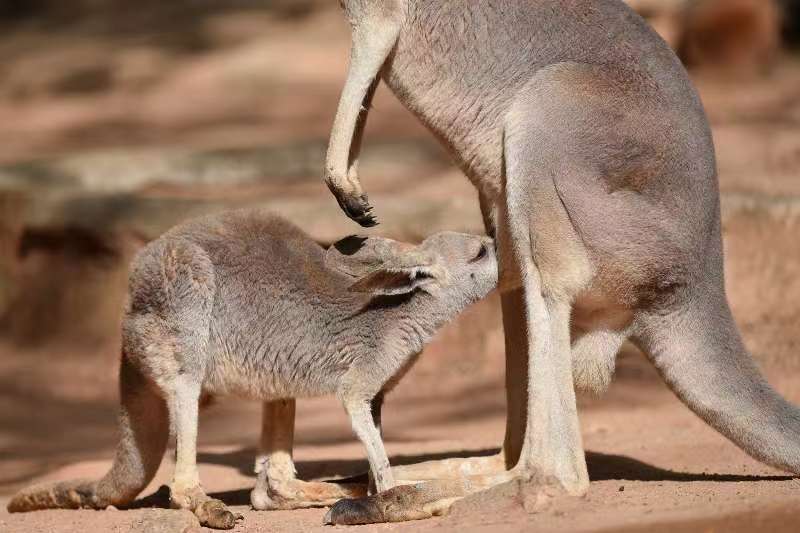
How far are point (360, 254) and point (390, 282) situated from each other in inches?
8.2

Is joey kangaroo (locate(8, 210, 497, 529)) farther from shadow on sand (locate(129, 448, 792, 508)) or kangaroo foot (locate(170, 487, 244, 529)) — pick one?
shadow on sand (locate(129, 448, 792, 508))

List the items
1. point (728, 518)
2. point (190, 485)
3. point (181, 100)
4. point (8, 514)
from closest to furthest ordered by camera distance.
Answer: point (728, 518), point (190, 485), point (8, 514), point (181, 100)

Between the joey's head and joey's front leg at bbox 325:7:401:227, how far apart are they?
14 cm

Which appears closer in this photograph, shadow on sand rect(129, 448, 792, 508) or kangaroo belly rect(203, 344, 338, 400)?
kangaroo belly rect(203, 344, 338, 400)

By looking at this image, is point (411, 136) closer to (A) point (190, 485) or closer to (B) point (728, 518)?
(A) point (190, 485)

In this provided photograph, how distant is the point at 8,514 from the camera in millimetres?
5398

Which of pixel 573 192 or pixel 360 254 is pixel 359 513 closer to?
pixel 360 254

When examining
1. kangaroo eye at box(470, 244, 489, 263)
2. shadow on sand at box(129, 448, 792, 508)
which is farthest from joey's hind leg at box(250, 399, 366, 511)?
kangaroo eye at box(470, 244, 489, 263)

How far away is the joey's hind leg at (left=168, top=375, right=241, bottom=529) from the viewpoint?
4.86 m

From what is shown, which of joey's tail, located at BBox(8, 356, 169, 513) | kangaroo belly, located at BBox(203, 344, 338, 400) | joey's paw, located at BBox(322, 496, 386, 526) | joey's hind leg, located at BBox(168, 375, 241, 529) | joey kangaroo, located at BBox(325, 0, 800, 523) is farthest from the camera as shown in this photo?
joey's tail, located at BBox(8, 356, 169, 513)

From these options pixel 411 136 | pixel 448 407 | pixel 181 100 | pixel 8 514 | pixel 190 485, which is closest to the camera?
pixel 190 485

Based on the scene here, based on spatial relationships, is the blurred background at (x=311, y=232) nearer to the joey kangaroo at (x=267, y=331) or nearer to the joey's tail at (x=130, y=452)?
the joey's tail at (x=130, y=452)

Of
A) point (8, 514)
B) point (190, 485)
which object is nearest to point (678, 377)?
point (190, 485)

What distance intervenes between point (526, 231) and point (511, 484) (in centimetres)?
92
